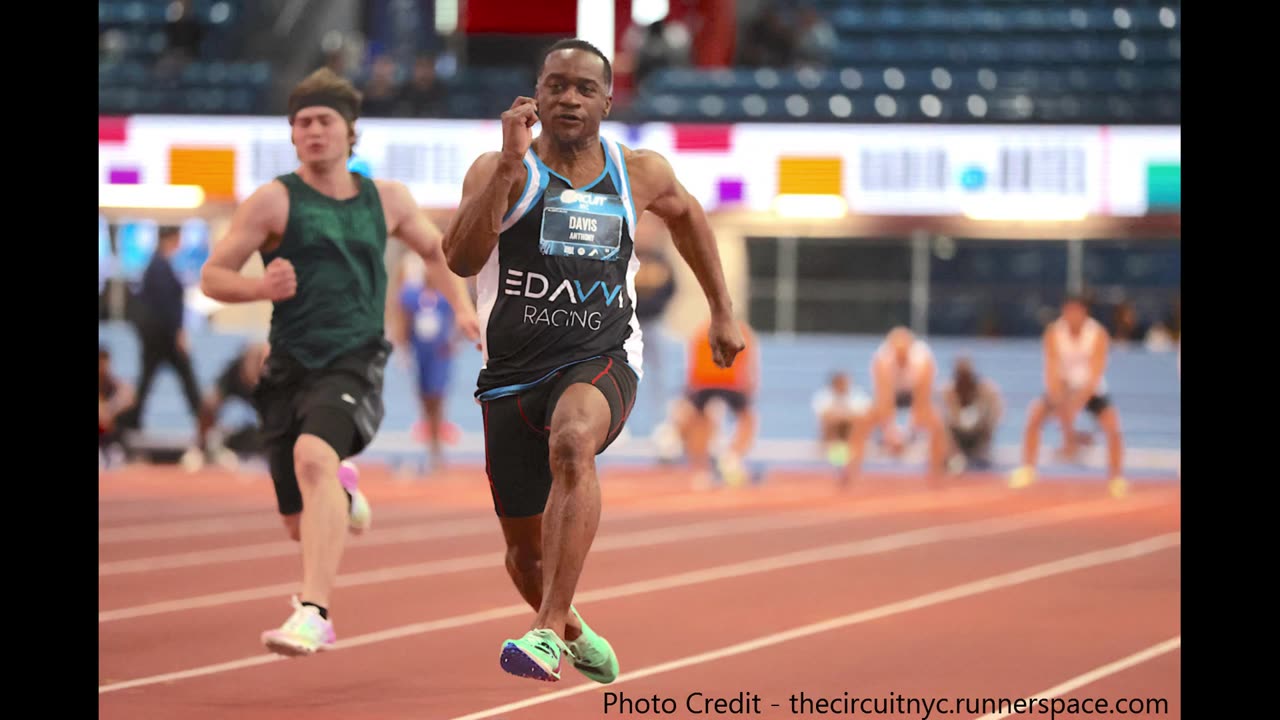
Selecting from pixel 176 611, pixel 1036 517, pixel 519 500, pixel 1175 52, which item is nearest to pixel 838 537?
pixel 1036 517

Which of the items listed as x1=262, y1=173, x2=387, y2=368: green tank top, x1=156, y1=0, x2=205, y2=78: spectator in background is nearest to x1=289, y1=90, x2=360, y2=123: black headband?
x1=262, y1=173, x2=387, y2=368: green tank top

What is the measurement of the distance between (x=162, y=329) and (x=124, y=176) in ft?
14.6

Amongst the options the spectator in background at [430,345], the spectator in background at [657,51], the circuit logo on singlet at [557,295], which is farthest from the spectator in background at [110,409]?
the circuit logo on singlet at [557,295]

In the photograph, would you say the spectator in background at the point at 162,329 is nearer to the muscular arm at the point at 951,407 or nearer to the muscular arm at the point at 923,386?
the muscular arm at the point at 923,386

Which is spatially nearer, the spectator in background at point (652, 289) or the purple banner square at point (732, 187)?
the spectator in background at point (652, 289)

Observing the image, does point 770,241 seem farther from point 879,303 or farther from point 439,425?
point 439,425

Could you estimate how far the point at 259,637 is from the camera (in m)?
7.70

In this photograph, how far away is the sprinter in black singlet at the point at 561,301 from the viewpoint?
210 inches

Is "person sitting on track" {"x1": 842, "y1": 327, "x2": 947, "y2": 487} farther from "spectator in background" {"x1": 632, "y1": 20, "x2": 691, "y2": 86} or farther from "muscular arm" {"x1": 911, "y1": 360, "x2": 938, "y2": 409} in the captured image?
"spectator in background" {"x1": 632, "y1": 20, "x2": 691, "y2": 86}

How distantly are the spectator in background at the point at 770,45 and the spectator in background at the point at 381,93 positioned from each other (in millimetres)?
4498

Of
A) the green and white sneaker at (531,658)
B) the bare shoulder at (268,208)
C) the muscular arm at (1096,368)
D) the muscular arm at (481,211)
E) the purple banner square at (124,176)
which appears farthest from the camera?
the purple banner square at (124,176)

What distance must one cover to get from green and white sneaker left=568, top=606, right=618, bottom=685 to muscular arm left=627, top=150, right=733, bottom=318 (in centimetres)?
110

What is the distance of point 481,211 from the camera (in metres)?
5.29

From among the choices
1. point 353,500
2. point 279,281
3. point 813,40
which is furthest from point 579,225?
point 813,40
